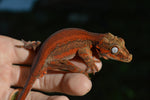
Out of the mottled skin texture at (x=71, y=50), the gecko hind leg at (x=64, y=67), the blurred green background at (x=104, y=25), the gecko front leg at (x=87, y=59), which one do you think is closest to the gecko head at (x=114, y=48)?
the mottled skin texture at (x=71, y=50)

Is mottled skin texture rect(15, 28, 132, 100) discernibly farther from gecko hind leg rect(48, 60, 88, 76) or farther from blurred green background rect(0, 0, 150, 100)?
blurred green background rect(0, 0, 150, 100)

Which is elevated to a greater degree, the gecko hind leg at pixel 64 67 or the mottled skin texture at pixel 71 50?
the mottled skin texture at pixel 71 50

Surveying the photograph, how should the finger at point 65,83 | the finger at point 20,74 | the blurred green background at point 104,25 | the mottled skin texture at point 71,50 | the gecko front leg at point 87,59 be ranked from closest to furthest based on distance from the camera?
the finger at point 65,83, the mottled skin texture at point 71,50, the gecko front leg at point 87,59, the finger at point 20,74, the blurred green background at point 104,25

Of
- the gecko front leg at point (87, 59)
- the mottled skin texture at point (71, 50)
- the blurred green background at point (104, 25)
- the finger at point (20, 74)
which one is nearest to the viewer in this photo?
the mottled skin texture at point (71, 50)

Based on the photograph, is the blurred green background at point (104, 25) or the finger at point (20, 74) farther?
the blurred green background at point (104, 25)

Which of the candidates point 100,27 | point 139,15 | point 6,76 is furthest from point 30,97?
point 139,15

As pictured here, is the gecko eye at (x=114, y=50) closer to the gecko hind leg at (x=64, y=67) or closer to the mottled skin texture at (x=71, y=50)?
the mottled skin texture at (x=71, y=50)

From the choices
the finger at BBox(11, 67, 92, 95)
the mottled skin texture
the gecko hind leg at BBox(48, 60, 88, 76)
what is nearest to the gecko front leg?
the mottled skin texture

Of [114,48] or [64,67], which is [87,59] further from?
[114,48]
